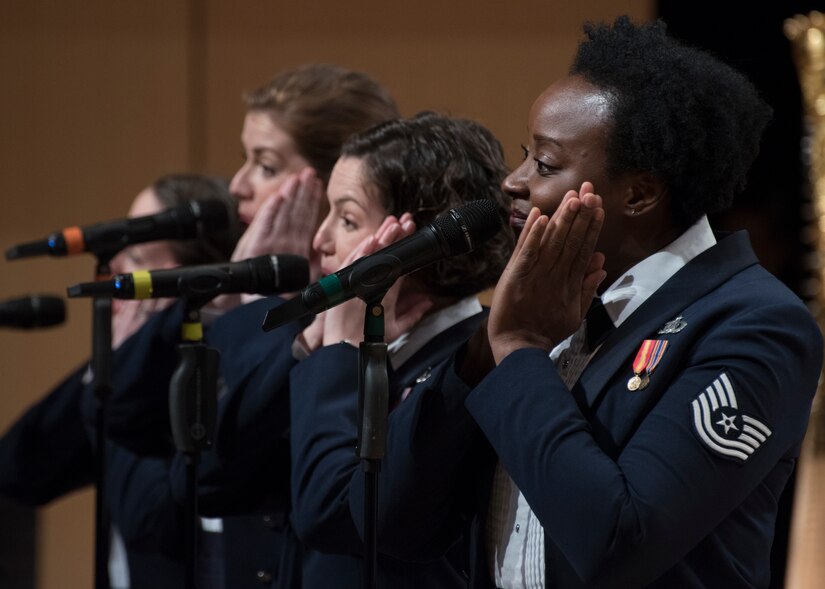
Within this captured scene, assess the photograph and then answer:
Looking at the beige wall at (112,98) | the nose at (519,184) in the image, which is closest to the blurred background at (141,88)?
the beige wall at (112,98)

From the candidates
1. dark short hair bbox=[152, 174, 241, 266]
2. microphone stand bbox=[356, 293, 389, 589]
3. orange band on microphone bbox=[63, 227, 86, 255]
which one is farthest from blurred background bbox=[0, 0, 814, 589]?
microphone stand bbox=[356, 293, 389, 589]

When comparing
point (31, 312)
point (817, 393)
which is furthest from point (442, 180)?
point (31, 312)

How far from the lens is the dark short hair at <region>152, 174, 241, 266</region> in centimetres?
293

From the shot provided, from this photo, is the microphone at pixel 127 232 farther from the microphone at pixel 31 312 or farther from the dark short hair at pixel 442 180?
the dark short hair at pixel 442 180

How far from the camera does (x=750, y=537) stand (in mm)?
1461

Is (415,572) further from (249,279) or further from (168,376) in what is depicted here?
(168,376)

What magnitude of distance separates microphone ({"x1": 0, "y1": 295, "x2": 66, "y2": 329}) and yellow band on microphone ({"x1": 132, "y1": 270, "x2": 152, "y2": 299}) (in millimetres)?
677

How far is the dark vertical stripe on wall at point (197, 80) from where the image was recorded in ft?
13.9

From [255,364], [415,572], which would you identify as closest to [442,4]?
[255,364]

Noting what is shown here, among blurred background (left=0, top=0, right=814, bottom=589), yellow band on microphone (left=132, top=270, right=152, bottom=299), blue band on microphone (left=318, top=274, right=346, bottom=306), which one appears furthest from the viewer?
blurred background (left=0, top=0, right=814, bottom=589)

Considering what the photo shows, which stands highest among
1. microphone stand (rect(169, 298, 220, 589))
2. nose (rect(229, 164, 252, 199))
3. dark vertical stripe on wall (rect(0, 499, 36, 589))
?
nose (rect(229, 164, 252, 199))

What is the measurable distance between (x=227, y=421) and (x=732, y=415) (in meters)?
1.06

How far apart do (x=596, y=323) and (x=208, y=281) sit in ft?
2.04

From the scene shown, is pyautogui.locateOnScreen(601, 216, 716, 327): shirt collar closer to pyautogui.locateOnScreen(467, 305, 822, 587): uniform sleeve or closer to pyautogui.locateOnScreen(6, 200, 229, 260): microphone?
pyautogui.locateOnScreen(467, 305, 822, 587): uniform sleeve
